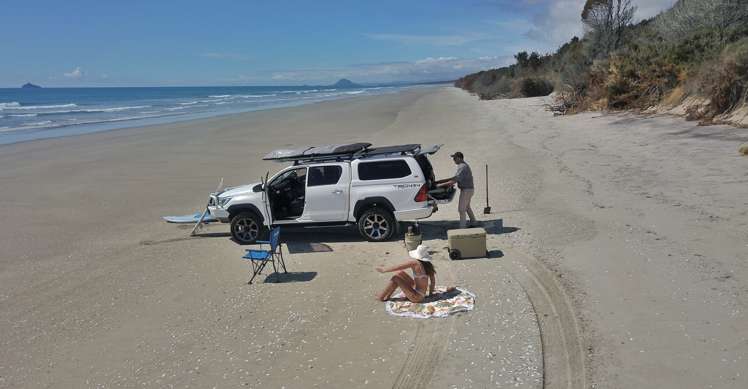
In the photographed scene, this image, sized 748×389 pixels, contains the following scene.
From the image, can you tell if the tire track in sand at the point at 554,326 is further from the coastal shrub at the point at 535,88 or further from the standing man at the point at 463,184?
the coastal shrub at the point at 535,88

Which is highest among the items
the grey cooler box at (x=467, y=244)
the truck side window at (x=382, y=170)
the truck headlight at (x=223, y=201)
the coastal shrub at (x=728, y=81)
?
the coastal shrub at (x=728, y=81)

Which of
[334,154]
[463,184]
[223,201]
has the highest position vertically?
[334,154]

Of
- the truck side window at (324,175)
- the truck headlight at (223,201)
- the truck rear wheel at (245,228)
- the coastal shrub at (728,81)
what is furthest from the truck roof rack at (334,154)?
the coastal shrub at (728,81)

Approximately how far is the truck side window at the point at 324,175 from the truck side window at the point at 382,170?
0.46 meters

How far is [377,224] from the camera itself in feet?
36.2

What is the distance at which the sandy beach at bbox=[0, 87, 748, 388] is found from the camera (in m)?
6.22

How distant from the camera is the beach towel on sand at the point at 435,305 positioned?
752cm

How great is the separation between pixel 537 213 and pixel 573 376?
22.5ft

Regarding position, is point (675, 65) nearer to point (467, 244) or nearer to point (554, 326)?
point (467, 244)

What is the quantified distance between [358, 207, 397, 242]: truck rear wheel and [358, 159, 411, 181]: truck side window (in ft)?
2.08

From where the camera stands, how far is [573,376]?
19.2ft

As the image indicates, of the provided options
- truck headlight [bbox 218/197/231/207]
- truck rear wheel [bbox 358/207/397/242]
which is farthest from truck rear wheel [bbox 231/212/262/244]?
truck rear wheel [bbox 358/207/397/242]

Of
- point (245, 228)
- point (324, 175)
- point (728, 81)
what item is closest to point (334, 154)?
point (324, 175)

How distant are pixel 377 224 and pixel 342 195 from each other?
88 centimetres
